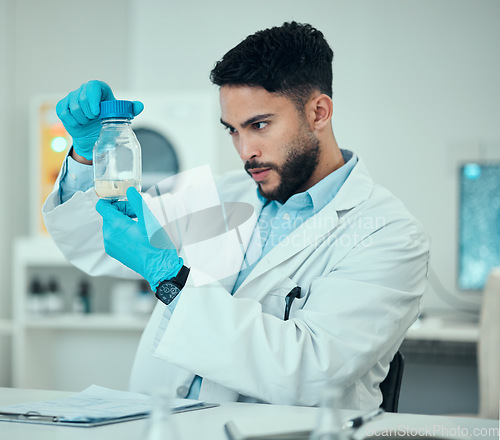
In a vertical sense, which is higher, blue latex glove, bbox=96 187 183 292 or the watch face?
blue latex glove, bbox=96 187 183 292

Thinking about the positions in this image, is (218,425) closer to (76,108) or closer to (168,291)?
(168,291)

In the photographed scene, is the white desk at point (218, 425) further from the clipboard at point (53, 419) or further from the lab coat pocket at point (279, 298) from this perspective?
the lab coat pocket at point (279, 298)

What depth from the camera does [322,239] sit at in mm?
1338

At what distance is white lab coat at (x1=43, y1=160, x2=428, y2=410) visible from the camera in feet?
3.54

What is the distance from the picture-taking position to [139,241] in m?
1.21

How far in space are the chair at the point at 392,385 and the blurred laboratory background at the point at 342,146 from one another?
141cm

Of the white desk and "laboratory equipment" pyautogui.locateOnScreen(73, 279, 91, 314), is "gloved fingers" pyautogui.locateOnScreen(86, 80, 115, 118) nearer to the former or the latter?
the white desk

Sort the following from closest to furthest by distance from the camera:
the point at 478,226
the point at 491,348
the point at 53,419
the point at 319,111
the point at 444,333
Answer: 1. the point at 53,419
2. the point at 319,111
3. the point at 491,348
4. the point at 444,333
5. the point at 478,226

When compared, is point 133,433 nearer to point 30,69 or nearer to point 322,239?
point 322,239

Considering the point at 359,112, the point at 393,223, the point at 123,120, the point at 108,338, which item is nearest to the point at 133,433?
the point at 123,120

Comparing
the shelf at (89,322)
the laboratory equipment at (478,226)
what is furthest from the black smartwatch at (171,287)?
the laboratory equipment at (478,226)

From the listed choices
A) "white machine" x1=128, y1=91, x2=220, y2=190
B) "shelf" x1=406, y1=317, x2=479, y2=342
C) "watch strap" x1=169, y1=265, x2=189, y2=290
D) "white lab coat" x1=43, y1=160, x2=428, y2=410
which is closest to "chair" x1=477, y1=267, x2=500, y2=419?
"shelf" x1=406, y1=317, x2=479, y2=342

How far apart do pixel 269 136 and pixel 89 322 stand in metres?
1.69

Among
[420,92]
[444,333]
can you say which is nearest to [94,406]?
[444,333]
